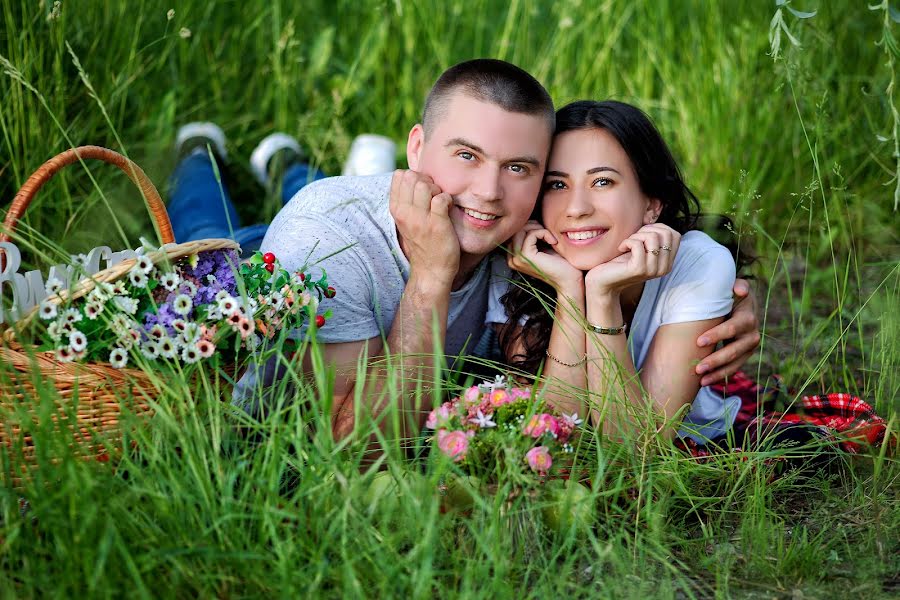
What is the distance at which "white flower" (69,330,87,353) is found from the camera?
2002 mm

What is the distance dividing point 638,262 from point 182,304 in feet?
3.91

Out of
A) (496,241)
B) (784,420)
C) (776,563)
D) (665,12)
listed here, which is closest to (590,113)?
(496,241)

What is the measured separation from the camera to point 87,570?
1.60m

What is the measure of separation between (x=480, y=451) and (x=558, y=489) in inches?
7.4

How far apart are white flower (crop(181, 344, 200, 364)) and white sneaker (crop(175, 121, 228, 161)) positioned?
2.22m

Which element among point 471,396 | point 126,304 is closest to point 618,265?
point 471,396

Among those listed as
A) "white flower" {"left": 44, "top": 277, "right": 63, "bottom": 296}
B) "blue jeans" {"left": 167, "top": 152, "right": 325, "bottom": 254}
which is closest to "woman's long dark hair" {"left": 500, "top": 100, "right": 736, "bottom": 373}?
"white flower" {"left": 44, "top": 277, "right": 63, "bottom": 296}

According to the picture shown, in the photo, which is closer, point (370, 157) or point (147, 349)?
point (147, 349)

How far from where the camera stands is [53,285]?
83.6 inches

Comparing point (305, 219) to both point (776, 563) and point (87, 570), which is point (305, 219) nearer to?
point (87, 570)

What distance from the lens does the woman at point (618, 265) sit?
8.45 feet

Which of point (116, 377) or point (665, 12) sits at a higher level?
point (665, 12)

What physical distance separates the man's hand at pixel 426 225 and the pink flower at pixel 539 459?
2.44 ft

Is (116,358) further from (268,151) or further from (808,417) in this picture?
(268,151)
